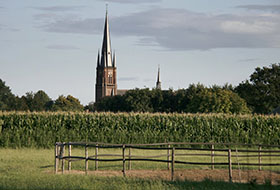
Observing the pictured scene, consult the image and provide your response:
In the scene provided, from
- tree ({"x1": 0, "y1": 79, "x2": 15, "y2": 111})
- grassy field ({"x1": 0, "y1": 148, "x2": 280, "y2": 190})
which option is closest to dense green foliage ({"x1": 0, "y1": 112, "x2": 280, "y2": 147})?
grassy field ({"x1": 0, "y1": 148, "x2": 280, "y2": 190})

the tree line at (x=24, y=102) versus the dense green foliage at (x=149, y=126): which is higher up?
the tree line at (x=24, y=102)

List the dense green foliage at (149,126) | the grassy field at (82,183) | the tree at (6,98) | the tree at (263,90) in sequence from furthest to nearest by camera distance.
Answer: the tree at (6,98), the tree at (263,90), the dense green foliage at (149,126), the grassy field at (82,183)

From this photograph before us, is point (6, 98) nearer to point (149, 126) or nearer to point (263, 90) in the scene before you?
point (263, 90)

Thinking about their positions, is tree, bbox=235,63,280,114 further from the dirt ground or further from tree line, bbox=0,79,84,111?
the dirt ground

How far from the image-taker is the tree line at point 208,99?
85875mm

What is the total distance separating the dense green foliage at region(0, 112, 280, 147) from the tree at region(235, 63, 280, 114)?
180 feet

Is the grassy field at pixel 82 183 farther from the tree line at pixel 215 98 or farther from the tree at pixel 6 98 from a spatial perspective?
the tree at pixel 6 98

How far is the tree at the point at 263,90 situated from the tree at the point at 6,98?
151 feet

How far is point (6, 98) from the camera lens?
375ft

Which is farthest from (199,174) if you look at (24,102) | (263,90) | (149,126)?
(24,102)

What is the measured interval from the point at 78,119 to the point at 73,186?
24.7 meters

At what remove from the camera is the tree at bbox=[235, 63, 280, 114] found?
95875 mm

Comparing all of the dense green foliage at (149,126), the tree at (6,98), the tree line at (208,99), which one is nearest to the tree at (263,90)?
the tree line at (208,99)

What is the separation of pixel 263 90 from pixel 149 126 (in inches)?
2361
